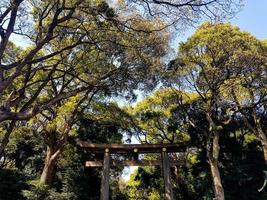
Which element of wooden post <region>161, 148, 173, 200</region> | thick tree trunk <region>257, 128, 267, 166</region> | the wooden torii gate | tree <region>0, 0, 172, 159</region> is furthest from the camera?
thick tree trunk <region>257, 128, 267, 166</region>

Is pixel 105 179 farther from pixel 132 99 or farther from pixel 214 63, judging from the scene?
pixel 214 63

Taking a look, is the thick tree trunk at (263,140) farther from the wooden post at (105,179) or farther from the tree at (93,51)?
the wooden post at (105,179)

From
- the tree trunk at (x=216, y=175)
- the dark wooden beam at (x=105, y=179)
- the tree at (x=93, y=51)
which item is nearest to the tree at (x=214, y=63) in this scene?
the tree trunk at (x=216, y=175)

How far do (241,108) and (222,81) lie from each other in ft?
5.65

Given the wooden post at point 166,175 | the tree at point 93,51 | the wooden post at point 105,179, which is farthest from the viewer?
the wooden post at point 166,175

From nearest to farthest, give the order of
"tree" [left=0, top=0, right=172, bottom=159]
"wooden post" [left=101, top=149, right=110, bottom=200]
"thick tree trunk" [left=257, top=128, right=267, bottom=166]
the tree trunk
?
1. "tree" [left=0, top=0, right=172, bottom=159]
2. "wooden post" [left=101, top=149, right=110, bottom=200]
3. the tree trunk
4. "thick tree trunk" [left=257, top=128, right=267, bottom=166]

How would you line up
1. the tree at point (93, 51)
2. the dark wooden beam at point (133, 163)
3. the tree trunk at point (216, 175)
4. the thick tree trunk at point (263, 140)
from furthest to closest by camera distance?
the thick tree trunk at point (263, 140), the tree trunk at point (216, 175), the dark wooden beam at point (133, 163), the tree at point (93, 51)

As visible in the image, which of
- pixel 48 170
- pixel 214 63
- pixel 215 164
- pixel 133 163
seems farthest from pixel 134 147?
pixel 214 63

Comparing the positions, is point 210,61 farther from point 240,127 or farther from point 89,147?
point 89,147

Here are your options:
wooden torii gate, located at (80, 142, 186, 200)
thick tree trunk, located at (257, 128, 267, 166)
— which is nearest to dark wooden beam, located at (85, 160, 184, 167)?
wooden torii gate, located at (80, 142, 186, 200)

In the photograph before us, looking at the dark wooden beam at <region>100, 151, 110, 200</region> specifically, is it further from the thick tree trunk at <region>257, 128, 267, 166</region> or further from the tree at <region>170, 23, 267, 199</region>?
the thick tree trunk at <region>257, 128, 267, 166</region>

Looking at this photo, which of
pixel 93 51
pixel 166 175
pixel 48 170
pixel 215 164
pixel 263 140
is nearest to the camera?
pixel 93 51

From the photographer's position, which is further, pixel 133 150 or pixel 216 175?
pixel 216 175

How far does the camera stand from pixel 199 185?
1480 cm
